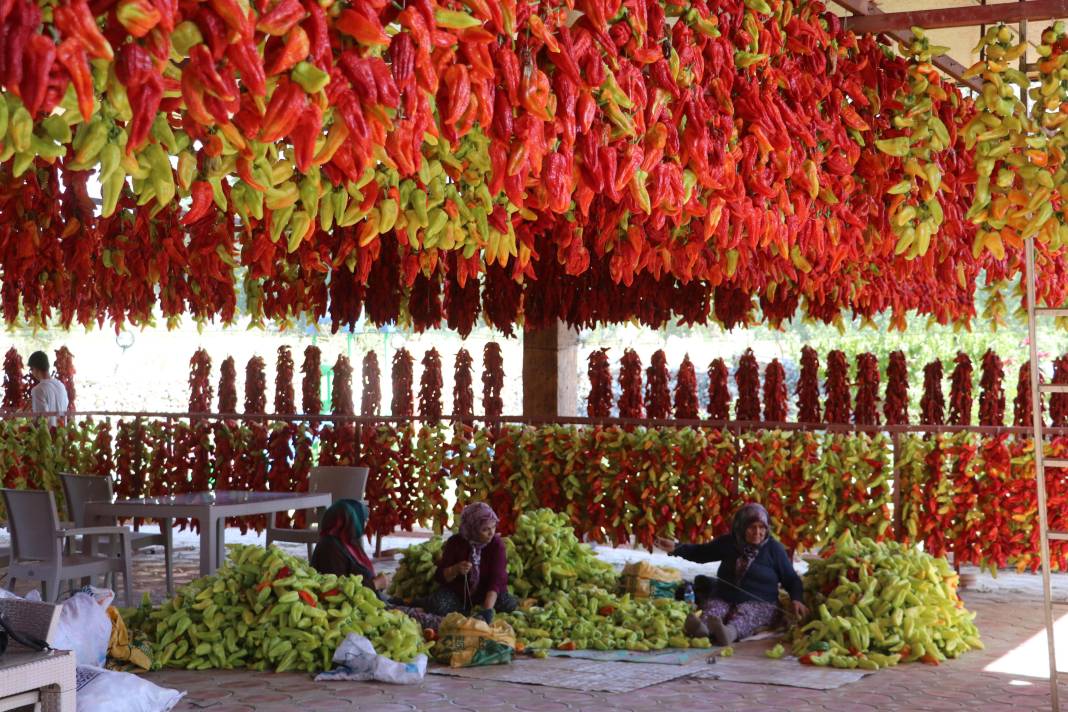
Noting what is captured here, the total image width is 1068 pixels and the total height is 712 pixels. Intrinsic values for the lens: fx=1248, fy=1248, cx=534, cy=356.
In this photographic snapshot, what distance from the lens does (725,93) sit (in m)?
3.09

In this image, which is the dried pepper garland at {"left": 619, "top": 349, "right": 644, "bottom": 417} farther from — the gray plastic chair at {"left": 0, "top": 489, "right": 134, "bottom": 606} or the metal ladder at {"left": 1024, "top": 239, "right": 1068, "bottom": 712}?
the metal ladder at {"left": 1024, "top": 239, "right": 1068, "bottom": 712}

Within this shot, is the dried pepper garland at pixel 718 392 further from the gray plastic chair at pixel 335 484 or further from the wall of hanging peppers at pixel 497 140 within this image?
the gray plastic chair at pixel 335 484

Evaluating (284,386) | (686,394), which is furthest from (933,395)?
Result: (284,386)

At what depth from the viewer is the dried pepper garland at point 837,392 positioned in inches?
269

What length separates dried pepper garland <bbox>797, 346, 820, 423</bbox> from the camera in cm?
694

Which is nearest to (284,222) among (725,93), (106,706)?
(725,93)

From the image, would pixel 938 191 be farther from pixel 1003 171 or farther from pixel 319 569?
pixel 319 569

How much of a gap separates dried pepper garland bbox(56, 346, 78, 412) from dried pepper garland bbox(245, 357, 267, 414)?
1651 mm

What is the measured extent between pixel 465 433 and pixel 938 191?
4.24m

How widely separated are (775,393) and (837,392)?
337 millimetres

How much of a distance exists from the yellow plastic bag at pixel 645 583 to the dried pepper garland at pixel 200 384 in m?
3.72

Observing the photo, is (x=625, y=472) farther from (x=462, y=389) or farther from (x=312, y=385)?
(x=312, y=385)

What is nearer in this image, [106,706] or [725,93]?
[725,93]

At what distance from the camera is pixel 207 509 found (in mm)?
5828
